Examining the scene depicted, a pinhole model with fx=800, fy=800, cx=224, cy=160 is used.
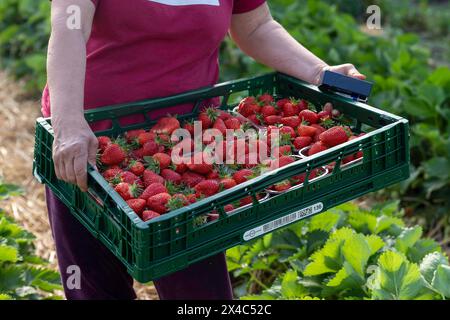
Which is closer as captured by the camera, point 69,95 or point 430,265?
point 69,95

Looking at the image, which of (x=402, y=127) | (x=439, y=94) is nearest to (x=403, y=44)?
(x=439, y=94)

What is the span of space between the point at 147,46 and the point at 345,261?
1228mm

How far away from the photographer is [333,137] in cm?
264

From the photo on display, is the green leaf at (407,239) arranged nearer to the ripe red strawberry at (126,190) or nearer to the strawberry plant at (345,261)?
the strawberry plant at (345,261)

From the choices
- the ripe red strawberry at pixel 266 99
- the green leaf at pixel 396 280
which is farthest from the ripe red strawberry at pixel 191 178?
the green leaf at pixel 396 280

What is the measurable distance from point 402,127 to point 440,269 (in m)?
0.59

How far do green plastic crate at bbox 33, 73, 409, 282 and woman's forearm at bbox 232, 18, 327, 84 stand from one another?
0.14 meters

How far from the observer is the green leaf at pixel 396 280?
2863mm

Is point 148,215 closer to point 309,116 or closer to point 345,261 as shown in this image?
point 309,116

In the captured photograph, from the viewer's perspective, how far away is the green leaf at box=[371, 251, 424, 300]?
2863 mm

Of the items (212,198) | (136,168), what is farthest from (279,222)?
(136,168)

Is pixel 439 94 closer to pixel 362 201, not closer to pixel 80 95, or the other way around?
pixel 362 201

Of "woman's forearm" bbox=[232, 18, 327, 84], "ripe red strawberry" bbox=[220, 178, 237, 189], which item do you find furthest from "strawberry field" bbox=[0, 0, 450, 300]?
"woman's forearm" bbox=[232, 18, 327, 84]

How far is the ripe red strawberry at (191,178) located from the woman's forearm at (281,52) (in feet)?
2.28
